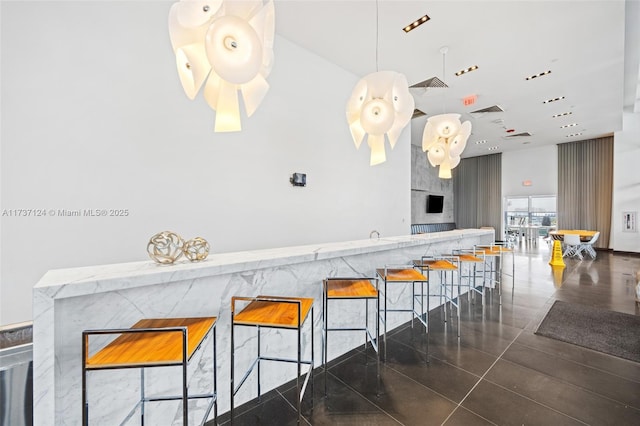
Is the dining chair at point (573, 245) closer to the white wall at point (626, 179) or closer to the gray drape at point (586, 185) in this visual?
the white wall at point (626, 179)

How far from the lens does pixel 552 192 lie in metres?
9.72

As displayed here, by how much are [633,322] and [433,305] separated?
2249 mm

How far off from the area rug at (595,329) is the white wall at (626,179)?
7237mm

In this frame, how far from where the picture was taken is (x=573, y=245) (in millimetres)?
7438

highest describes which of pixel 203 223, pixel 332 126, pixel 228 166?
pixel 332 126

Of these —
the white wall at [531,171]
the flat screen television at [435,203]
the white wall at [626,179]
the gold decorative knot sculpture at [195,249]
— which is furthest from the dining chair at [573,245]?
the gold decorative knot sculpture at [195,249]

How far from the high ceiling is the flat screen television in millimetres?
5029

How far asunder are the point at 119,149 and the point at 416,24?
12.1 feet

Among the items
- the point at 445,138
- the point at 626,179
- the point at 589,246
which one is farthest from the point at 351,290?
the point at 626,179

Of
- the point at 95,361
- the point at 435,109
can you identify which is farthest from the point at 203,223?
the point at 435,109

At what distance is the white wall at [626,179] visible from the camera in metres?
7.78

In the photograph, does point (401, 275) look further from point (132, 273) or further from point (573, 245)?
point (573, 245)

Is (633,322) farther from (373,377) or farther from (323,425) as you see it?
(323,425)

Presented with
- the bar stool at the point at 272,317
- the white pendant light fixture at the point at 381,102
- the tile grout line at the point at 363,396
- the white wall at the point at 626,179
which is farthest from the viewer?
the white wall at the point at 626,179
